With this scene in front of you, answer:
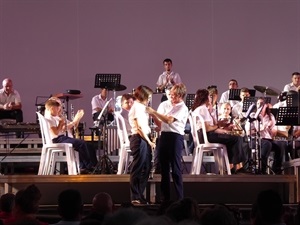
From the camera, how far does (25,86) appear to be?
15.5m

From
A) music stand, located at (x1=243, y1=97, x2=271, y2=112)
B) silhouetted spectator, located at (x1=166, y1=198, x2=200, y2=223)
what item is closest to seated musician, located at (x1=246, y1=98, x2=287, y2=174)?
music stand, located at (x1=243, y1=97, x2=271, y2=112)

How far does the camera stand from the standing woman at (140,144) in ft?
30.1

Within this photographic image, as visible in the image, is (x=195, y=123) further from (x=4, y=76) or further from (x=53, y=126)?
(x=4, y=76)

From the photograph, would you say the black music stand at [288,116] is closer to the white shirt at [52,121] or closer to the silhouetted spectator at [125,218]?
the white shirt at [52,121]

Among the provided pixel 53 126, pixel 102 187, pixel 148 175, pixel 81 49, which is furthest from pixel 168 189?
pixel 81 49

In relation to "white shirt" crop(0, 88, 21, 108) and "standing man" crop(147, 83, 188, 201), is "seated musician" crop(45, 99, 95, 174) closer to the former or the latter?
"standing man" crop(147, 83, 188, 201)

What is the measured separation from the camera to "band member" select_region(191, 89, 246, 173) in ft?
35.3

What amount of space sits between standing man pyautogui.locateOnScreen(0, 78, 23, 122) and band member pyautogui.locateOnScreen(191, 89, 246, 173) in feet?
14.3

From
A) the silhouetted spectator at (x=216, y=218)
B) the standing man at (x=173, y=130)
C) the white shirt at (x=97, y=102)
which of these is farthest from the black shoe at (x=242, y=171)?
the silhouetted spectator at (x=216, y=218)

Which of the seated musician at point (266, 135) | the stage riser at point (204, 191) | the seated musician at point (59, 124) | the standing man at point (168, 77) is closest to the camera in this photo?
the stage riser at point (204, 191)

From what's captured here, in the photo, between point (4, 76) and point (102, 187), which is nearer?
point (102, 187)

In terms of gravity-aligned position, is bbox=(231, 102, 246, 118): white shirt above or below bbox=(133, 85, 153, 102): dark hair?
below

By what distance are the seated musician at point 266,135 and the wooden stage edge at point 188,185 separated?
54.3 inches

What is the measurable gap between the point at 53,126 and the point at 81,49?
5096 millimetres
